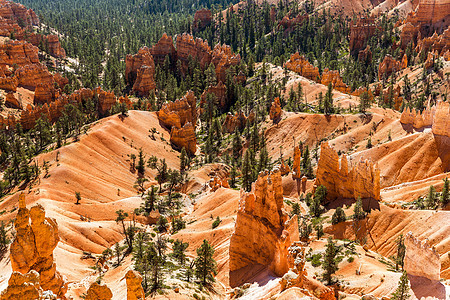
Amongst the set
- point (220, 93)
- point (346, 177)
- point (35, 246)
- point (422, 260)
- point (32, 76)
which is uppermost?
point (35, 246)

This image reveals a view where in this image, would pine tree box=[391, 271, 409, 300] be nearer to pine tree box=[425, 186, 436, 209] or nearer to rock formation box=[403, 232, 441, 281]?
rock formation box=[403, 232, 441, 281]

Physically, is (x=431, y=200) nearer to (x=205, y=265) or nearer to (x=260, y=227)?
(x=260, y=227)

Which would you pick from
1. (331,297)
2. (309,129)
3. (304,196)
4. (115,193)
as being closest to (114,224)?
(115,193)

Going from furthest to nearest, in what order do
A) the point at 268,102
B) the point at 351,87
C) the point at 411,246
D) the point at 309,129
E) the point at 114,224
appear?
the point at 351,87 < the point at 268,102 < the point at 309,129 < the point at 114,224 < the point at 411,246

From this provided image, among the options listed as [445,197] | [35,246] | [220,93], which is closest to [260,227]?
[35,246]

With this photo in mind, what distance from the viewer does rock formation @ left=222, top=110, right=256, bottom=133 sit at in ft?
460

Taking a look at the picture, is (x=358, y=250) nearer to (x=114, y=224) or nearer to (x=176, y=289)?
(x=176, y=289)

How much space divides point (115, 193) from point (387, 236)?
189ft

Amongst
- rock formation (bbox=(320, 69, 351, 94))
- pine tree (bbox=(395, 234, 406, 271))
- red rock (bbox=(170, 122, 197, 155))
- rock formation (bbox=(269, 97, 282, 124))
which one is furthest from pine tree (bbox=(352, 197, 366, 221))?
rock formation (bbox=(320, 69, 351, 94))

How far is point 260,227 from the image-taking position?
56.8 meters

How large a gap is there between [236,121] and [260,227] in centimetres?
8819

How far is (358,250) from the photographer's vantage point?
199ft

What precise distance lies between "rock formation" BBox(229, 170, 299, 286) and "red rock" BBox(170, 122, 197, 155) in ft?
239

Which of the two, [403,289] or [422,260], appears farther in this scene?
[422,260]
